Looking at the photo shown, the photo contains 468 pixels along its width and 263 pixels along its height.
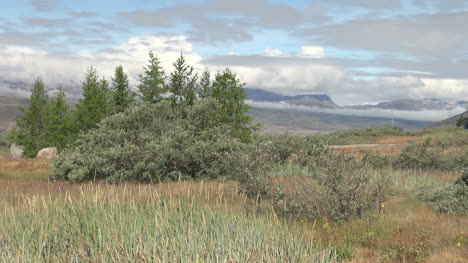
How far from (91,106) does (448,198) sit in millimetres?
41806

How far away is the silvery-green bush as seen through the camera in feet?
56.6

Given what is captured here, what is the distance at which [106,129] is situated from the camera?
19406 millimetres

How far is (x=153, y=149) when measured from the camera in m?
17.2

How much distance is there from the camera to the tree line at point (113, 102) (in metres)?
37.6

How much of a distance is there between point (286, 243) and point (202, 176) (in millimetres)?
10981

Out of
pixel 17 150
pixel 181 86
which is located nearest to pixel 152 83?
pixel 181 86

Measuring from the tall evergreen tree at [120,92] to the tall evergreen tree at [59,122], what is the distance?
6976 mm

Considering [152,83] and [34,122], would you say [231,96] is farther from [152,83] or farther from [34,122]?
[34,122]

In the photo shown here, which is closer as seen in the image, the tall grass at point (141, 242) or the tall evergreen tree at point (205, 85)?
the tall grass at point (141, 242)

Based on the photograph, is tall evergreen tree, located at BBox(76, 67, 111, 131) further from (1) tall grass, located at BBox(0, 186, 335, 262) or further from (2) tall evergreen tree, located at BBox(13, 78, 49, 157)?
(1) tall grass, located at BBox(0, 186, 335, 262)

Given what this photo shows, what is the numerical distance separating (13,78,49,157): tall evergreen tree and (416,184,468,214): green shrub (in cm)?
4985

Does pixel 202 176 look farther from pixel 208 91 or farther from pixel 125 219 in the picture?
pixel 208 91

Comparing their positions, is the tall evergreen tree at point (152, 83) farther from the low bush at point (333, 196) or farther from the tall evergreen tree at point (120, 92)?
the low bush at point (333, 196)

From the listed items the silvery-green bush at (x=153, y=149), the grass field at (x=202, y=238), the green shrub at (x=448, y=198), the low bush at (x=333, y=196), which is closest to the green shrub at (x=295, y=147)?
the silvery-green bush at (x=153, y=149)
